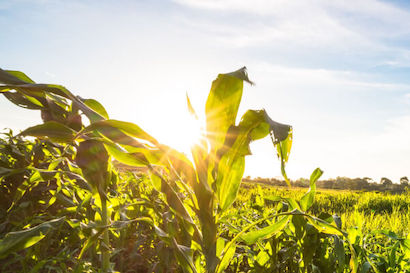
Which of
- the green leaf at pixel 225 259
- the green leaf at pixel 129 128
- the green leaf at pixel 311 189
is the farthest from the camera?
the green leaf at pixel 311 189

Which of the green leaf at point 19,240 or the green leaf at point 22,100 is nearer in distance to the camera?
the green leaf at point 19,240

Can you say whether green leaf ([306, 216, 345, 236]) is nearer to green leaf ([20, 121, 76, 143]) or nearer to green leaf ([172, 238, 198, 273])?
green leaf ([172, 238, 198, 273])

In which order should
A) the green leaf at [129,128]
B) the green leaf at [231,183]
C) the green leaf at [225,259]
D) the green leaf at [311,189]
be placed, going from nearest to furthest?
the green leaf at [129,128], the green leaf at [231,183], the green leaf at [225,259], the green leaf at [311,189]

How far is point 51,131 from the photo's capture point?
0.76 metres

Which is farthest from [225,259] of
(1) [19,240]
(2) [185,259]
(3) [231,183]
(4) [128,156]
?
(1) [19,240]

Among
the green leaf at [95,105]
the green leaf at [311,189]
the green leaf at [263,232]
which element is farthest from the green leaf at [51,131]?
the green leaf at [311,189]

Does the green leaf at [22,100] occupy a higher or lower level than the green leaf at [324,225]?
higher

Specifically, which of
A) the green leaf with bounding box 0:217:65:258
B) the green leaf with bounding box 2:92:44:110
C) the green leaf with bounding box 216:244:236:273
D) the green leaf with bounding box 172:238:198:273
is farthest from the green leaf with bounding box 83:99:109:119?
the green leaf with bounding box 216:244:236:273

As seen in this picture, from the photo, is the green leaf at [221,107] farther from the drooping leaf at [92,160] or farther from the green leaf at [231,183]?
the drooping leaf at [92,160]

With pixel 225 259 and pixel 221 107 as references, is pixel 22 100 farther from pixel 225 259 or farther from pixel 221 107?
pixel 225 259

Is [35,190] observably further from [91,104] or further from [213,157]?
[213,157]

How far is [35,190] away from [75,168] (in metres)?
0.76

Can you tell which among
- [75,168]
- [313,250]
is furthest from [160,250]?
[313,250]

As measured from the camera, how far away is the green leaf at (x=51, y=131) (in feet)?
2.41
